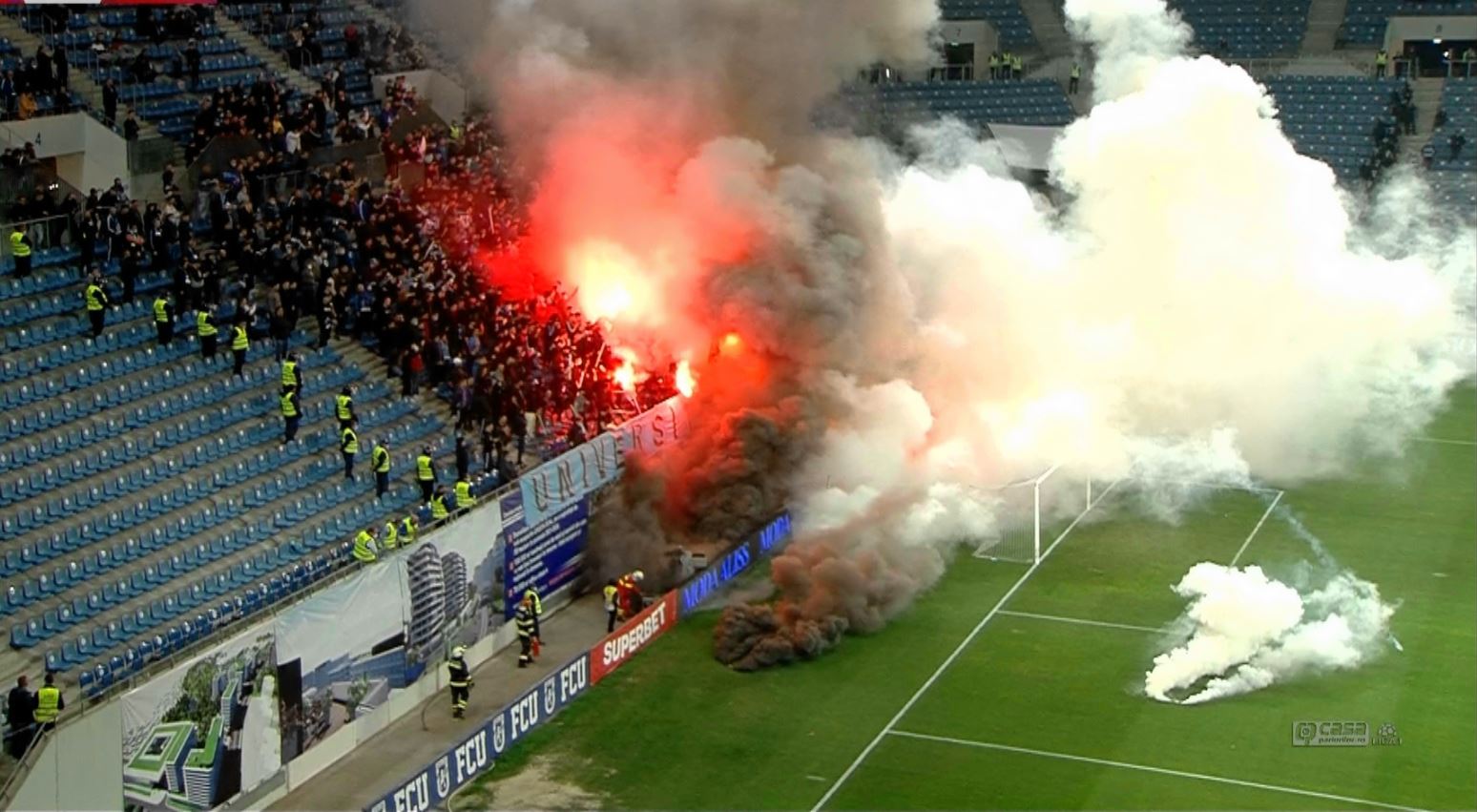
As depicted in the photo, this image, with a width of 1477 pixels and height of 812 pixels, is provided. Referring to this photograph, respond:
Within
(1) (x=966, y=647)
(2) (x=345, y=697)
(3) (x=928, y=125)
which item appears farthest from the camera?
(3) (x=928, y=125)

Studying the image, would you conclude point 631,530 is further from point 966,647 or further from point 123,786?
point 123,786

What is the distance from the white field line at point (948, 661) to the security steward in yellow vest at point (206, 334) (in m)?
12.6

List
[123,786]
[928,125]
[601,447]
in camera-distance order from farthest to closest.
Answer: [928,125] < [601,447] < [123,786]

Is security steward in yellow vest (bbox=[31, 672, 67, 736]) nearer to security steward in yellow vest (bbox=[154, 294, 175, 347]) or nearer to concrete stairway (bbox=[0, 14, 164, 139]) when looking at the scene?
security steward in yellow vest (bbox=[154, 294, 175, 347])

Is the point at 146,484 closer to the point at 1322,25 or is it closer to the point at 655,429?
the point at 655,429

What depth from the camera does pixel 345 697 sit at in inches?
1235

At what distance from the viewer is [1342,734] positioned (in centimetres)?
3262

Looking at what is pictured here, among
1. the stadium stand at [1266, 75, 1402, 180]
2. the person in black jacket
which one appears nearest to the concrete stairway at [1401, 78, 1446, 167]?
the stadium stand at [1266, 75, 1402, 180]

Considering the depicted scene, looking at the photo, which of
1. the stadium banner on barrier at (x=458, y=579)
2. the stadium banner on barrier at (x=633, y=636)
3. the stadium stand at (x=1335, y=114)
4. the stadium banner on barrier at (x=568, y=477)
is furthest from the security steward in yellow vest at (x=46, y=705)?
the stadium stand at (x=1335, y=114)

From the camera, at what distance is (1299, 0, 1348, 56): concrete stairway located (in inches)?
2808

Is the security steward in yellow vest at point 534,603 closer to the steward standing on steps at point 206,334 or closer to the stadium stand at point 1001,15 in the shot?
the steward standing on steps at point 206,334

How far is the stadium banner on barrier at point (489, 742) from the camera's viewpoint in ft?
93.4

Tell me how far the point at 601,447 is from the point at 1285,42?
1564 inches

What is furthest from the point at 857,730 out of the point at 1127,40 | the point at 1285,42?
the point at 1285,42
